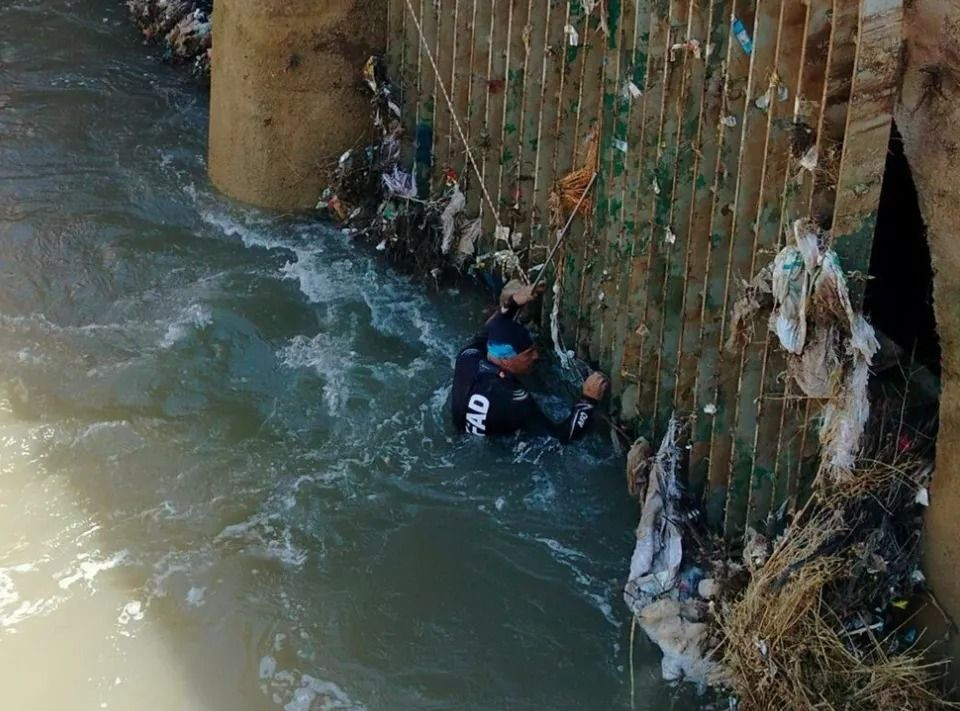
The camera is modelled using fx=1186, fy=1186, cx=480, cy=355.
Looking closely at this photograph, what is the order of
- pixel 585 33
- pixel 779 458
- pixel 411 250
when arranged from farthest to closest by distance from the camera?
pixel 411 250 → pixel 585 33 → pixel 779 458

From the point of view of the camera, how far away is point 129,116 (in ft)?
32.0

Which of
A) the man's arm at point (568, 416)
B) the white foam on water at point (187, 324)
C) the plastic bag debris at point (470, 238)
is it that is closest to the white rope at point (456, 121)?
the plastic bag debris at point (470, 238)

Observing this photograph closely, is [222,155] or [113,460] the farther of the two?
[222,155]

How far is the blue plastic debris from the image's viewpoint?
4.85 meters

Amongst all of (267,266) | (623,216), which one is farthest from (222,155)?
(623,216)

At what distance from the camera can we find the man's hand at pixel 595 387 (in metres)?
6.13

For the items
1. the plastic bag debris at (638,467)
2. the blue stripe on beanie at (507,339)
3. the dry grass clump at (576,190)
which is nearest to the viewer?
the plastic bag debris at (638,467)

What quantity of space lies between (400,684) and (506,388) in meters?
1.78

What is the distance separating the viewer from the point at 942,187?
4207 mm

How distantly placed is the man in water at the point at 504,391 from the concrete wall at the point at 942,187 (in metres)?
2.04

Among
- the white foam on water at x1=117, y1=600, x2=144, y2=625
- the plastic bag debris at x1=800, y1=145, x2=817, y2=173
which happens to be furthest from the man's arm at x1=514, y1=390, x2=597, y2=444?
the white foam on water at x1=117, y1=600, x2=144, y2=625

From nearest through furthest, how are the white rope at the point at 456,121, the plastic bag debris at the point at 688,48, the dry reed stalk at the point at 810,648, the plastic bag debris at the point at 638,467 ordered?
the dry reed stalk at the point at 810,648 < the plastic bag debris at the point at 688,48 < the plastic bag debris at the point at 638,467 < the white rope at the point at 456,121

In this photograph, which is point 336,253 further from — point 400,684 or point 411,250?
point 400,684

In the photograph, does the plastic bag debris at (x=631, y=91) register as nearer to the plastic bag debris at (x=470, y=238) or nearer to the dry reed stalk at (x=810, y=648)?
the plastic bag debris at (x=470, y=238)
